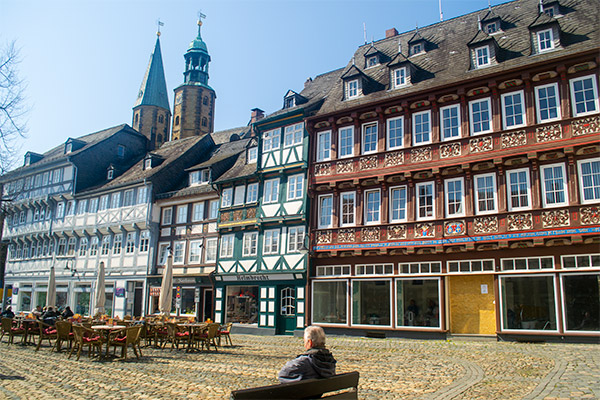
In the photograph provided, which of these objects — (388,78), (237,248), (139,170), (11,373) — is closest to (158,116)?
(139,170)

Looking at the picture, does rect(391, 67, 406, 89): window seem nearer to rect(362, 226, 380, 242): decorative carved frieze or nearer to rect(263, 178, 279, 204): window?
rect(362, 226, 380, 242): decorative carved frieze

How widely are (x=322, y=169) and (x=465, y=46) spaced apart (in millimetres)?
8511

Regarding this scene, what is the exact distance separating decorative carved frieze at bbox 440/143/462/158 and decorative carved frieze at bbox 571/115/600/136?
413 centimetres

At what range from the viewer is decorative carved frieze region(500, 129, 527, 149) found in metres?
19.4

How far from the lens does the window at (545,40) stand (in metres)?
20.0

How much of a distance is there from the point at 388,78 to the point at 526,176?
8.56 metres

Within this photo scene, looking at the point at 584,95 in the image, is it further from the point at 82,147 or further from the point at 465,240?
the point at 82,147

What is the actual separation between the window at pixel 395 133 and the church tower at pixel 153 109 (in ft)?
151

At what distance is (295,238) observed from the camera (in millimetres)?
25797

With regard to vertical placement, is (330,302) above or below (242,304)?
above

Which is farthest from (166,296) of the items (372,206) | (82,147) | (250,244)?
(82,147)

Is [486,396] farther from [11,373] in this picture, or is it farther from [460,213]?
[460,213]

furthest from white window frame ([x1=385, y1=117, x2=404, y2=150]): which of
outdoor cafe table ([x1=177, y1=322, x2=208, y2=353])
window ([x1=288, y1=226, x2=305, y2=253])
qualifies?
outdoor cafe table ([x1=177, y1=322, x2=208, y2=353])

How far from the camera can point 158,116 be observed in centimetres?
6556
